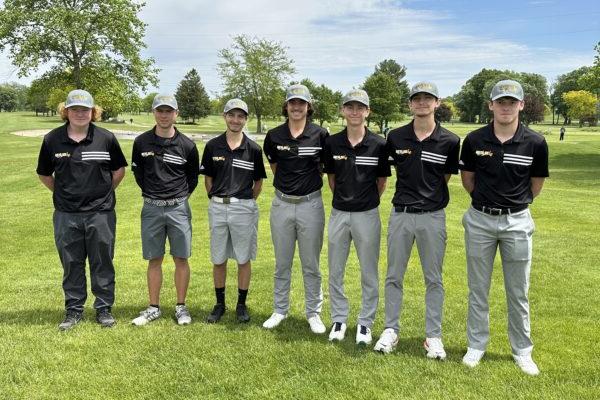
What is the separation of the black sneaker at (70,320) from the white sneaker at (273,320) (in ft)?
6.70

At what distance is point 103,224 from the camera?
533 centimetres

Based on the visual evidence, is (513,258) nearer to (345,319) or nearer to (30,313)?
(345,319)

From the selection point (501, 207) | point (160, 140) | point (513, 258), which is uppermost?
point (160, 140)

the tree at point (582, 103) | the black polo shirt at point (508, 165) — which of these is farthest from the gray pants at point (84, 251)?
the tree at point (582, 103)

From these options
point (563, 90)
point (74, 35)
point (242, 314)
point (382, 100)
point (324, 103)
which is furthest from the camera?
point (563, 90)

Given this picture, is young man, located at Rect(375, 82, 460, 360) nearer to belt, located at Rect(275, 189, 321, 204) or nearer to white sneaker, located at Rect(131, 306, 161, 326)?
belt, located at Rect(275, 189, 321, 204)

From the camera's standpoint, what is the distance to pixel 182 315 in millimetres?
5496

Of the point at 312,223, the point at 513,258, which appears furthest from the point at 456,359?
the point at 312,223

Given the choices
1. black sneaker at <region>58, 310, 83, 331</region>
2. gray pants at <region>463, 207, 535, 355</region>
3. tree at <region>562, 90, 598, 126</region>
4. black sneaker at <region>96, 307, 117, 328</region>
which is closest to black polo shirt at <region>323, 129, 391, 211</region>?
gray pants at <region>463, 207, 535, 355</region>

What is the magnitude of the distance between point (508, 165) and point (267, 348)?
276 centimetres

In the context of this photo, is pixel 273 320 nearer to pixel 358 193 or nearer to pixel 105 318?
pixel 358 193

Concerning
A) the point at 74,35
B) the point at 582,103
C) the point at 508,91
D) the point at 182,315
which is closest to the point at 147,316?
the point at 182,315

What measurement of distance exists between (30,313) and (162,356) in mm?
2224

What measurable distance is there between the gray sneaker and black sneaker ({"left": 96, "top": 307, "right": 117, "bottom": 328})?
676 mm
